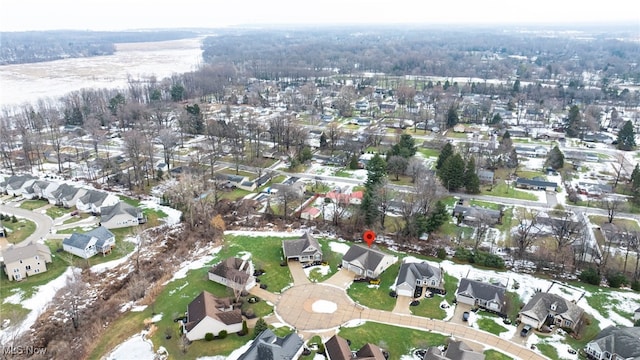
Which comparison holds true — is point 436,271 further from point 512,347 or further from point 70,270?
point 70,270

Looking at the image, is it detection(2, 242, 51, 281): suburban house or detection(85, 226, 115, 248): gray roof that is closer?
detection(2, 242, 51, 281): suburban house

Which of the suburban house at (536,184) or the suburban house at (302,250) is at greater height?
the suburban house at (302,250)

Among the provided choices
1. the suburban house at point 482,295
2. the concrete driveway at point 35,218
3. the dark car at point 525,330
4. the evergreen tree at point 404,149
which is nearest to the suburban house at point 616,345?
the dark car at point 525,330

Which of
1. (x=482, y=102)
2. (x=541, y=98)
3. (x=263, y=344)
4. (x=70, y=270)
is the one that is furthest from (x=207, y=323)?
(x=541, y=98)

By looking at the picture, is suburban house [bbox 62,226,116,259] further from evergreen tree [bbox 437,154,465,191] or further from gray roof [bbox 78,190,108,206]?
evergreen tree [bbox 437,154,465,191]

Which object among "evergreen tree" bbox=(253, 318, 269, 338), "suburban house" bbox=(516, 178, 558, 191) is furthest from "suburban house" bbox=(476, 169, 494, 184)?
"evergreen tree" bbox=(253, 318, 269, 338)

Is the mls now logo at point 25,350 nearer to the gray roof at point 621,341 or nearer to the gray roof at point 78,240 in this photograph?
the gray roof at point 78,240
